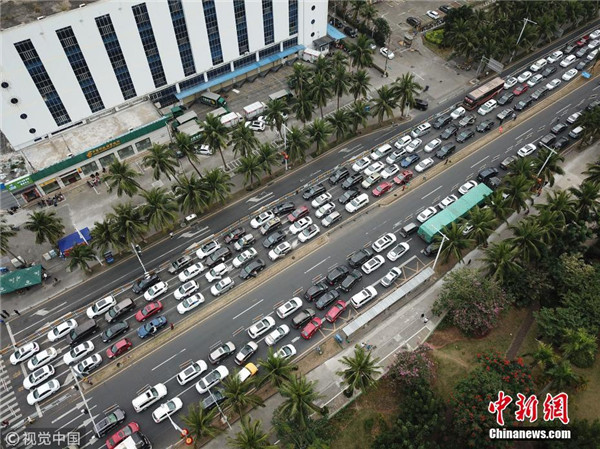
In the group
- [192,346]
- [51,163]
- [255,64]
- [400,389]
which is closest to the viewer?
[400,389]

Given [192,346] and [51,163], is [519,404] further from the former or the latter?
[51,163]

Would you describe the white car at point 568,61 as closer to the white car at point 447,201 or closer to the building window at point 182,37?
the white car at point 447,201

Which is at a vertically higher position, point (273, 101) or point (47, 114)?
point (47, 114)

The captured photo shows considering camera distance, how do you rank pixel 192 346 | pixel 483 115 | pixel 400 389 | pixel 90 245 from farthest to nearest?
pixel 483 115 → pixel 90 245 → pixel 192 346 → pixel 400 389

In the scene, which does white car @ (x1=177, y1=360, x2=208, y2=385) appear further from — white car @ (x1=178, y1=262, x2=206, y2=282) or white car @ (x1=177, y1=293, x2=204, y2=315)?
white car @ (x1=178, y1=262, x2=206, y2=282)

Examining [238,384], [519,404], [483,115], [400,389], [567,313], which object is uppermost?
[483,115]

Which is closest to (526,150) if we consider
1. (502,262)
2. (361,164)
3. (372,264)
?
(361,164)

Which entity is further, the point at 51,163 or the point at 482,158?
the point at 482,158

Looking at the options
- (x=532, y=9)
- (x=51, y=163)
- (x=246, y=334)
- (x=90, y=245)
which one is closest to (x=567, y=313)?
(x=246, y=334)
